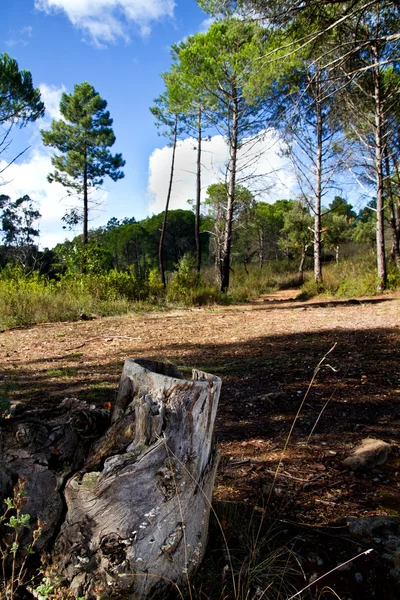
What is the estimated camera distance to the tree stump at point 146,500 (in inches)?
49.1

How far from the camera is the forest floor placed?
1818mm

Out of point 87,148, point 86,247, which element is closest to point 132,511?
point 86,247

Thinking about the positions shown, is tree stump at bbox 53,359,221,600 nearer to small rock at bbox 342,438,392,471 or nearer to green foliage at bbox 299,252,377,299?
small rock at bbox 342,438,392,471

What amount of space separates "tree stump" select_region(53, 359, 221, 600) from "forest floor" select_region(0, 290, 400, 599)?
1.13 feet

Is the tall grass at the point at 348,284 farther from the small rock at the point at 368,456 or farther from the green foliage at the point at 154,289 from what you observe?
the small rock at the point at 368,456

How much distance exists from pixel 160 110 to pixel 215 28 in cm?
720

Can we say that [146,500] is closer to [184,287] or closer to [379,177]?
[184,287]

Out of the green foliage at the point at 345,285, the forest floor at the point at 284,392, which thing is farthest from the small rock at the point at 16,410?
the green foliage at the point at 345,285

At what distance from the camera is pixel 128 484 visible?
128cm

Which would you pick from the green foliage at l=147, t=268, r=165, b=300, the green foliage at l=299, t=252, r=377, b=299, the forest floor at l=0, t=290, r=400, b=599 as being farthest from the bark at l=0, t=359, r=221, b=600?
the green foliage at l=299, t=252, r=377, b=299

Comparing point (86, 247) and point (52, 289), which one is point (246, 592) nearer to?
point (52, 289)

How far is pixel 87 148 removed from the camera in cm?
2327

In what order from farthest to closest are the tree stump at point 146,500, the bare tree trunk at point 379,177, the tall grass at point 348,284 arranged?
the tall grass at point 348,284 < the bare tree trunk at point 379,177 < the tree stump at point 146,500

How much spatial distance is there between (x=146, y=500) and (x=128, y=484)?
77mm
